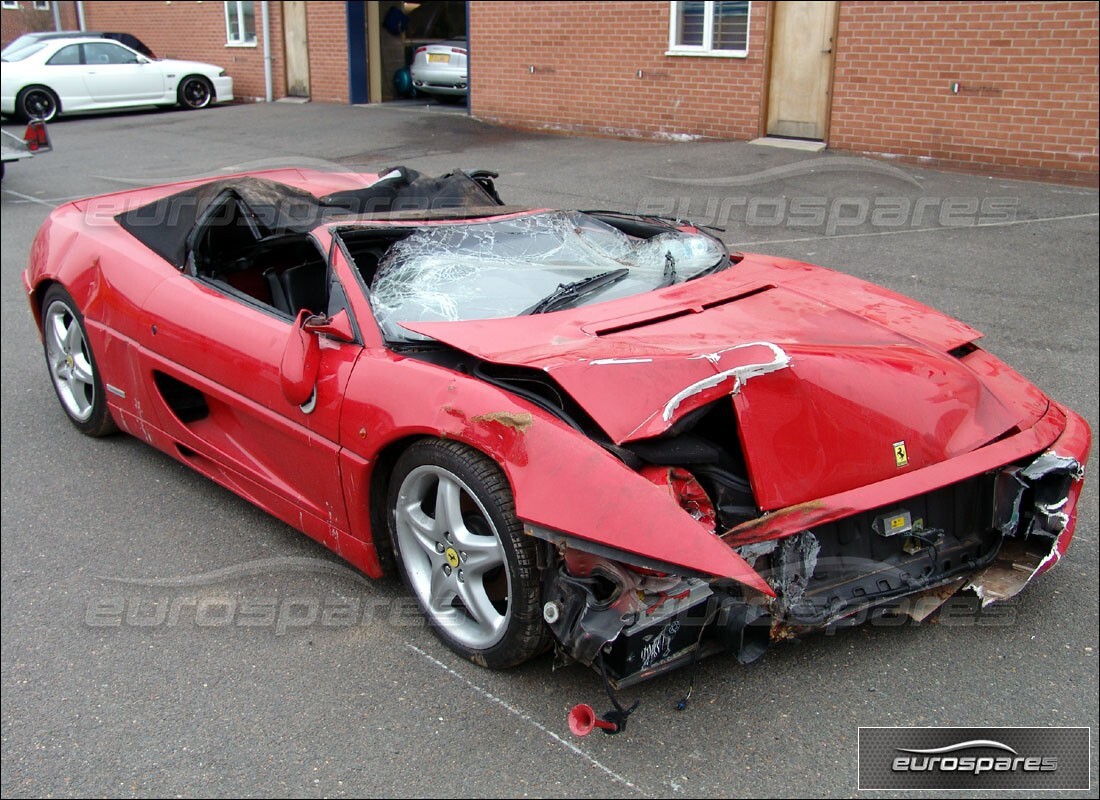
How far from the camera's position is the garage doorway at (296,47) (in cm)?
1930

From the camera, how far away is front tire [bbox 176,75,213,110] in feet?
64.5

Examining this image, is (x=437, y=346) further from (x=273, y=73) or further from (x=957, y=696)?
(x=273, y=73)

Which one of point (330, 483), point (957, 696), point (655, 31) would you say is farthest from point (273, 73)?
point (957, 696)

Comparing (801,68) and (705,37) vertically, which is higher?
(705,37)

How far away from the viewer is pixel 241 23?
20672 millimetres

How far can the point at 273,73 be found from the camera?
20.1m

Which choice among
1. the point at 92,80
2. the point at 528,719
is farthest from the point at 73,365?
the point at 92,80

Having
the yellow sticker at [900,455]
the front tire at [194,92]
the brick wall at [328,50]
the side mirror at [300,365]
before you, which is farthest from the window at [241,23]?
the yellow sticker at [900,455]

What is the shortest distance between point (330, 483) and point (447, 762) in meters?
1.14

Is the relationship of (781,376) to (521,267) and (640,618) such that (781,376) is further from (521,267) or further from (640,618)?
(521,267)

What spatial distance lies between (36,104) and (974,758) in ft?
65.0

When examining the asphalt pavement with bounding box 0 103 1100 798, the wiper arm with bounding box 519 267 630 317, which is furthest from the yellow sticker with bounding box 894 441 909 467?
the wiper arm with bounding box 519 267 630 317

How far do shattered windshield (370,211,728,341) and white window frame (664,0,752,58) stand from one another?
910cm

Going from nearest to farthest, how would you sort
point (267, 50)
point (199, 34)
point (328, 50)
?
point (328, 50)
point (267, 50)
point (199, 34)
